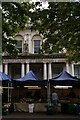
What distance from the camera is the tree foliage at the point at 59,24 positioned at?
1309cm

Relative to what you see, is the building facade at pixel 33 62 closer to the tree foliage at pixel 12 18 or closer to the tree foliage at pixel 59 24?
the tree foliage at pixel 12 18

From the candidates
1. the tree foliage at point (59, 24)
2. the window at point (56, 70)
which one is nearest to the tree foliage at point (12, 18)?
the tree foliage at point (59, 24)

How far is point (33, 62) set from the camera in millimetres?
38469

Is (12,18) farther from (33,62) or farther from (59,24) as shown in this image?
(33,62)

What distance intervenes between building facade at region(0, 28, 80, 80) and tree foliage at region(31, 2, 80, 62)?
68.5 feet

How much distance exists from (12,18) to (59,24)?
11.0 ft

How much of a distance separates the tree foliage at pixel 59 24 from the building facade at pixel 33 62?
20.9 meters

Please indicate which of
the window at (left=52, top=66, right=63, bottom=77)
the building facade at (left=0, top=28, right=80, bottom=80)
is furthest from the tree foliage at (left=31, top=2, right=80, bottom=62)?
the window at (left=52, top=66, right=63, bottom=77)

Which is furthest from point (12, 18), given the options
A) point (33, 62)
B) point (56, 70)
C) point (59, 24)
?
point (56, 70)

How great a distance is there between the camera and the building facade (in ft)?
125

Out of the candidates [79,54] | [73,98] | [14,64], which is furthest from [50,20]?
[14,64]

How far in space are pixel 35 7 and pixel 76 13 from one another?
2793 mm

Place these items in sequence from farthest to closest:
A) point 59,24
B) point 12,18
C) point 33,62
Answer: point 33,62 < point 12,18 < point 59,24

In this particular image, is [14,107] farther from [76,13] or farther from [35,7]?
[76,13]
